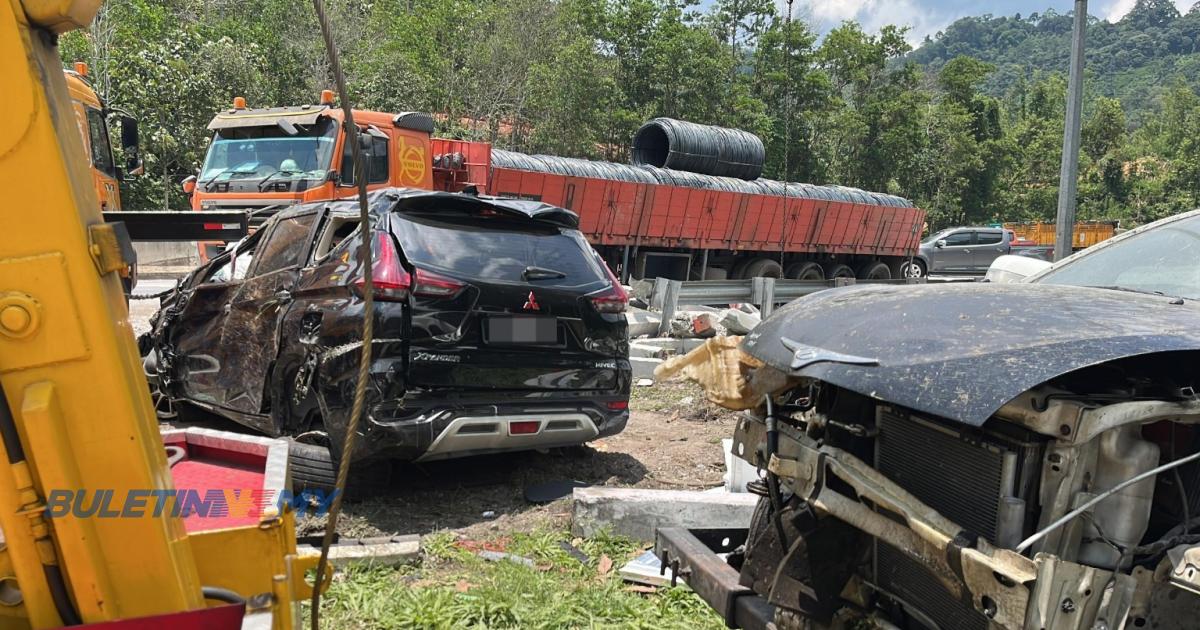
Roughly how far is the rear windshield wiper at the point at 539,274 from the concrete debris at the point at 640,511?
1260 millimetres

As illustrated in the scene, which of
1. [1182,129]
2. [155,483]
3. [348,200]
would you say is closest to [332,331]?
[348,200]

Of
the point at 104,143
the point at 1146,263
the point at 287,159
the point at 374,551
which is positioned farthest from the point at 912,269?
the point at 374,551

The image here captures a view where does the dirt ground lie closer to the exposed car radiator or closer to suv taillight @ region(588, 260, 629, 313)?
suv taillight @ region(588, 260, 629, 313)

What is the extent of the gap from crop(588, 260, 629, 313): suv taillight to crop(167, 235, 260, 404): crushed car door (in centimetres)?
230

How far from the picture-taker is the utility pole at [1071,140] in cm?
1066

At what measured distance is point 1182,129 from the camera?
5681 centimetres

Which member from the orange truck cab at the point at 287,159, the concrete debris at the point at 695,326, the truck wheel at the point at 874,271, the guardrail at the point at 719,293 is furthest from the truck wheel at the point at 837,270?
the orange truck cab at the point at 287,159

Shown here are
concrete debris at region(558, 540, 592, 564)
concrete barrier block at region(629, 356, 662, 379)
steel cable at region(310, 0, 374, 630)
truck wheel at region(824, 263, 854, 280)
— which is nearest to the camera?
steel cable at region(310, 0, 374, 630)

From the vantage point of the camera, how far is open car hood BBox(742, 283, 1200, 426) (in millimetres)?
1970

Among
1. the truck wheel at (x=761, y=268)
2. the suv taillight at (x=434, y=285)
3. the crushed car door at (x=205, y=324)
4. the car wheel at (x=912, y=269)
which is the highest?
the suv taillight at (x=434, y=285)

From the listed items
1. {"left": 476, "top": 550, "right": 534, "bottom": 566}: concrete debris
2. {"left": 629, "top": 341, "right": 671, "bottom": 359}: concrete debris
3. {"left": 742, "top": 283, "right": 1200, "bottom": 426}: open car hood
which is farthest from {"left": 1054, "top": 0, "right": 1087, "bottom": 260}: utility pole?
{"left": 476, "top": 550, "right": 534, "bottom": 566}: concrete debris

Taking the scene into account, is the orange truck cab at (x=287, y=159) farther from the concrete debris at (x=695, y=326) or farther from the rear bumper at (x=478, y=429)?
the rear bumper at (x=478, y=429)

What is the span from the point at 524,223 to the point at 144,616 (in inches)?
134

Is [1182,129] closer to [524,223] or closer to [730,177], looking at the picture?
[730,177]
